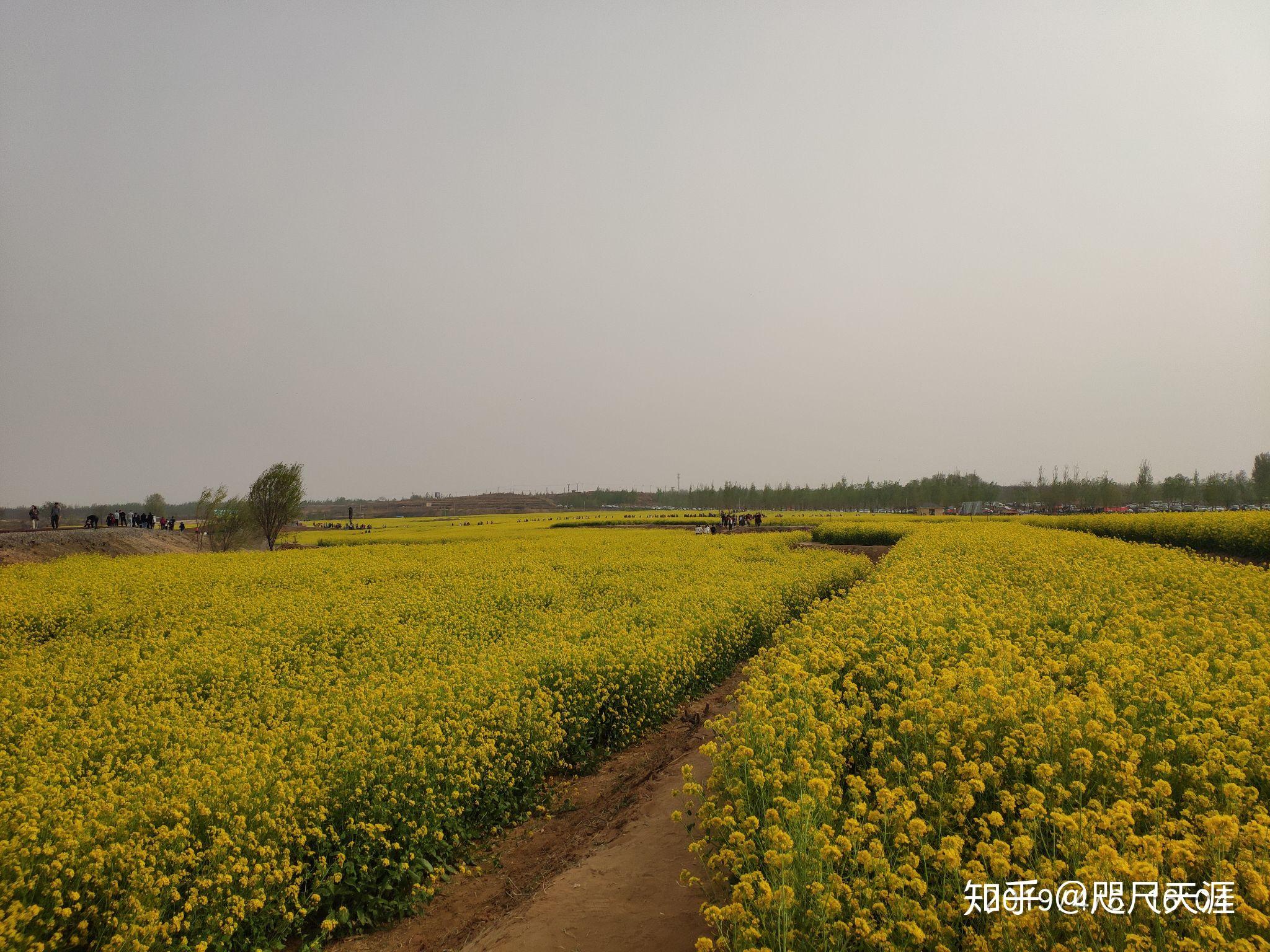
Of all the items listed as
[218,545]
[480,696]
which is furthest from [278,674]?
[218,545]

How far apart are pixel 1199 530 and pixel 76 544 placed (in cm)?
5387

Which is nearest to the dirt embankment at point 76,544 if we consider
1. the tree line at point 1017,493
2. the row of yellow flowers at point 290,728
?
the row of yellow flowers at point 290,728

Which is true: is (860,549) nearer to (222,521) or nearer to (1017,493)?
(222,521)

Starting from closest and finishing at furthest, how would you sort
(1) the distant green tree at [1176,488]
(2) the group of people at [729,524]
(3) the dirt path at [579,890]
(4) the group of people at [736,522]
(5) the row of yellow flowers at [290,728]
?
(5) the row of yellow flowers at [290,728] < (3) the dirt path at [579,890] < (2) the group of people at [729,524] < (4) the group of people at [736,522] < (1) the distant green tree at [1176,488]

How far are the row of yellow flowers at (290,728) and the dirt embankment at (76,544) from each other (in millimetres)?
13996

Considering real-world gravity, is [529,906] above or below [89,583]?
below

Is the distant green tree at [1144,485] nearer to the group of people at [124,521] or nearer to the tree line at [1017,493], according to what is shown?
the tree line at [1017,493]

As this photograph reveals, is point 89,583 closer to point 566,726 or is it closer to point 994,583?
point 566,726

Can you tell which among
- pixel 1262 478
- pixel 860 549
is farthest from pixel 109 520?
pixel 1262 478

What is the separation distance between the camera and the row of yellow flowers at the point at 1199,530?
934 inches

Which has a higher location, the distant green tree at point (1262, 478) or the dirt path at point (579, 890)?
the distant green tree at point (1262, 478)

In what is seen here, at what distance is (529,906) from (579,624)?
675cm

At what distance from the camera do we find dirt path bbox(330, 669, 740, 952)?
5066 millimetres

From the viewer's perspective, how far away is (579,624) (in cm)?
1227
